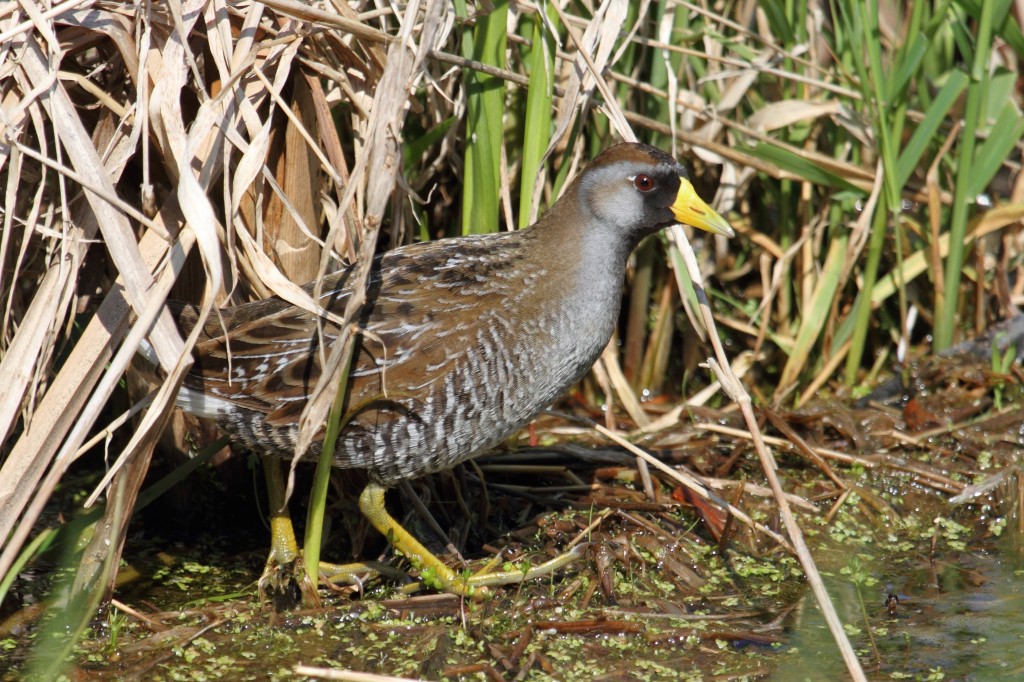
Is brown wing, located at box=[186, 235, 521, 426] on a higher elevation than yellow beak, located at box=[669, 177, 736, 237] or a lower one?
lower

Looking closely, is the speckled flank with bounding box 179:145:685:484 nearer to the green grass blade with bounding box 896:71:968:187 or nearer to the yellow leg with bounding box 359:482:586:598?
the yellow leg with bounding box 359:482:586:598

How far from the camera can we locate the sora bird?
2885 mm

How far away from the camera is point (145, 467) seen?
2.84m

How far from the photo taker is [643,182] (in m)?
3.06

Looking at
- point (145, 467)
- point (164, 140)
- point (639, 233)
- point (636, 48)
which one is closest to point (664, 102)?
point (636, 48)

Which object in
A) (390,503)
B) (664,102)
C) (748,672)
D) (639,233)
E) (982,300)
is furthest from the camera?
(982,300)

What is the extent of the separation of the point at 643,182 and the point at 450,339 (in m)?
0.67

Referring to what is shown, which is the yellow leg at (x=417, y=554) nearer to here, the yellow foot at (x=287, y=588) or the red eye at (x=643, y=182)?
the yellow foot at (x=287, y=588)

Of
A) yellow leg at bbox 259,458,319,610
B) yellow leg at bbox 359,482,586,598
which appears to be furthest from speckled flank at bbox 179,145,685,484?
yellow leg at bbox 259,458,319,610

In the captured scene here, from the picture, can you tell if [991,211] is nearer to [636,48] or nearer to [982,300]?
[982,300]

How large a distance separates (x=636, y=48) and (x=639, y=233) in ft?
3.77

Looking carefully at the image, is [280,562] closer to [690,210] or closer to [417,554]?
[417,554]

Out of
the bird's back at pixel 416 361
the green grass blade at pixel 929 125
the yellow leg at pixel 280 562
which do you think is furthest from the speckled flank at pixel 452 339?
the green grass blade at pixel 929 125

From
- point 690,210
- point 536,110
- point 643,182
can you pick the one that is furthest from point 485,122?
point 690,210
